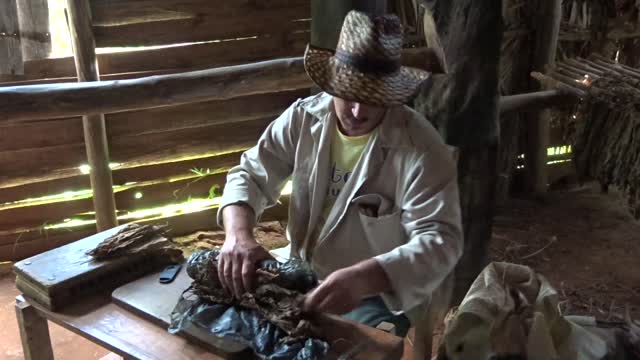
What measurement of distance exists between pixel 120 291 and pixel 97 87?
4.97 ft

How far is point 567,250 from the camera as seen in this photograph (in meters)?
4.93

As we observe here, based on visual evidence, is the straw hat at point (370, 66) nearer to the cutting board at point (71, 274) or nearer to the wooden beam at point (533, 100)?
the cutting board at point (71, 274)

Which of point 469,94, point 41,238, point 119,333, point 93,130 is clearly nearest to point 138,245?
point 119,333

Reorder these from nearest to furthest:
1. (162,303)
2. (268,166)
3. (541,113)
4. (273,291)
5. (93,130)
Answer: (273,291) → (162,303) → (268,166) → (93,130) → (541,113)

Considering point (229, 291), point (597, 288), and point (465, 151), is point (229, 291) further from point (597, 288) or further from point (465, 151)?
point (597, 288)

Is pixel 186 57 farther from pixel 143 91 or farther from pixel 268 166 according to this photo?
pixel 268 166

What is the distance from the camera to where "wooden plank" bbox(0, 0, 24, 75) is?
13.2 ft

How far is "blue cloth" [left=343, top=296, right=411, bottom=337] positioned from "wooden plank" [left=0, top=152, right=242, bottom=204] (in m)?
2.96

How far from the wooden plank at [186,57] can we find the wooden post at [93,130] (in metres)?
0.21

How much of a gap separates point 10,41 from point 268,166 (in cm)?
238

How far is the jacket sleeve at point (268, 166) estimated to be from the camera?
2.49 m

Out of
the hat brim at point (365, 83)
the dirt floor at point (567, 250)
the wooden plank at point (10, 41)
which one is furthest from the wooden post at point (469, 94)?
the wooden plank at point (10, 41)

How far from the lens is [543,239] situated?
200 inches

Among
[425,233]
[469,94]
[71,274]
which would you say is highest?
[469,94]
